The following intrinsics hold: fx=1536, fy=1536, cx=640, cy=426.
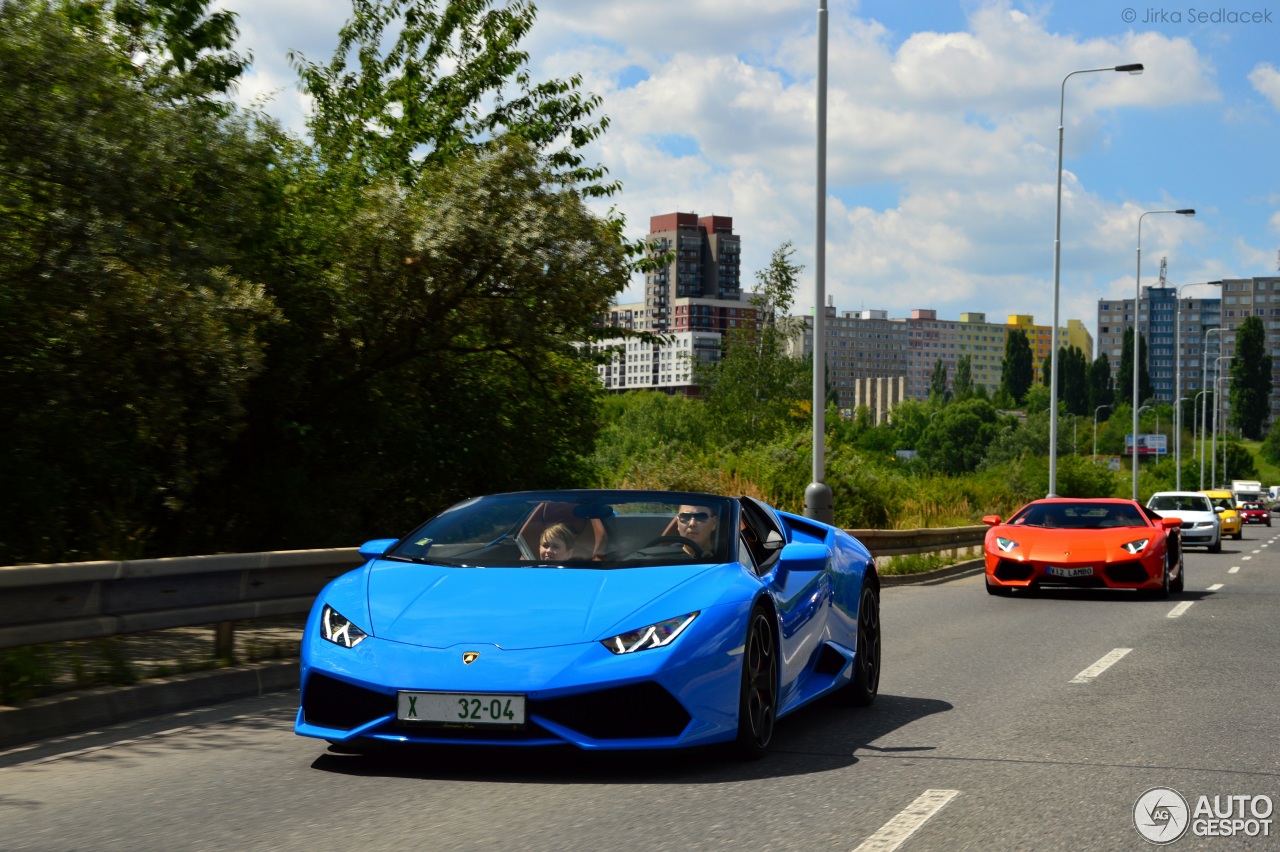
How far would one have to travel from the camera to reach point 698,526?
7199 mm

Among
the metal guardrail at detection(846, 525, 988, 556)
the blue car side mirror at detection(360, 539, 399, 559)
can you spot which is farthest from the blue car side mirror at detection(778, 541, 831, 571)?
the metal guardrail at detection(846, 525, 988, 556)

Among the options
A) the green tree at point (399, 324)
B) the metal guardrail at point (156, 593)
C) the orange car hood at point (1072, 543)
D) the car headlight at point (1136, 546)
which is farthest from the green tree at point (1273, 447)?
the metal guardrail at point (156, 593)

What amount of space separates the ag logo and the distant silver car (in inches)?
1238

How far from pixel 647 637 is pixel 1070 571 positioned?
1293 centimetres

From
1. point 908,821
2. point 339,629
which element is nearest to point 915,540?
point 339,629

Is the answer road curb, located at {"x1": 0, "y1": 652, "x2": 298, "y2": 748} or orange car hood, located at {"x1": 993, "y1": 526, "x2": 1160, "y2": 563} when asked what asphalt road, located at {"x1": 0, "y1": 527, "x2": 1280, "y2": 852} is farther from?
orange car hood, located at {"x1": 993, "y1": 526, "x2": 1160, "y2": 563}

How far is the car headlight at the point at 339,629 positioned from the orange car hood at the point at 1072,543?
1322cm

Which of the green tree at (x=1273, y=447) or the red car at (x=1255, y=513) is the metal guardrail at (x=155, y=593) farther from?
the green tree at (x=1273, y=447)

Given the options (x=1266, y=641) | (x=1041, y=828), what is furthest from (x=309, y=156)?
(x=1041, y=828)

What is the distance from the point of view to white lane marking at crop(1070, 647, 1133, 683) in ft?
33.2

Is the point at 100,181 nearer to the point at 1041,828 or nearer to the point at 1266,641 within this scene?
the point at 1041,828

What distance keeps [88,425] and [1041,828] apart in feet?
30.1

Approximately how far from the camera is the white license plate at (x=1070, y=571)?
17.9 m

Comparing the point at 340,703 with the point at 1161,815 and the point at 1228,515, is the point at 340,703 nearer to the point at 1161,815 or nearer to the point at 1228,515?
the point at 1161,815
